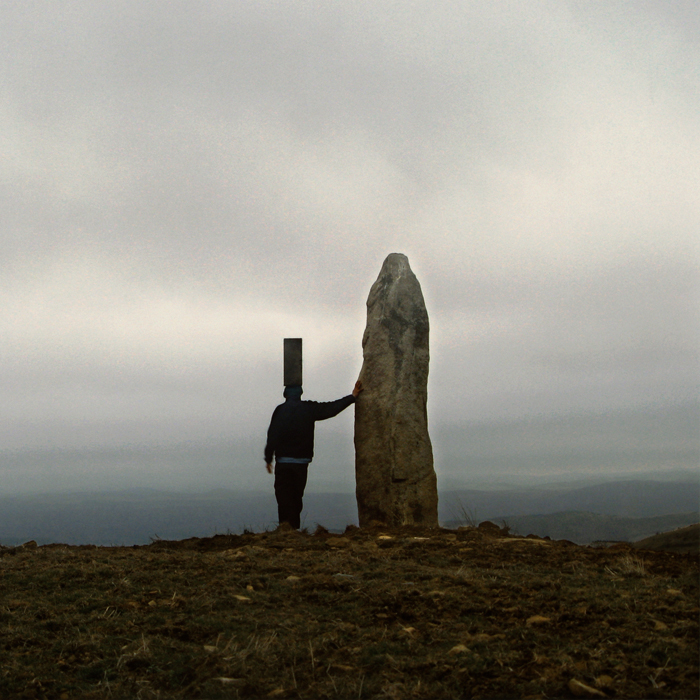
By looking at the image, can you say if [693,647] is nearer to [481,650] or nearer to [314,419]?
[481,650]

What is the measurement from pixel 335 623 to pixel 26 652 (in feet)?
7.17

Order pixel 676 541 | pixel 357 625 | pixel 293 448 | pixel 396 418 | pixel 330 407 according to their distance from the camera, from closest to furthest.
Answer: pixel 357 625 → pixel 676 541 → pixel 396 418 → pixel 293 448 → pixel 330 407

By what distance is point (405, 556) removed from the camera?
7.59 metres

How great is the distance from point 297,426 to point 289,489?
969mm

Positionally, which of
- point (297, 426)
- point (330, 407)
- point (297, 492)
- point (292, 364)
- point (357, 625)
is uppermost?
point (292, 364)

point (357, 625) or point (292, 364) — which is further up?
point (292, 364)

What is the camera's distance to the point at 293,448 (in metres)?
11.2

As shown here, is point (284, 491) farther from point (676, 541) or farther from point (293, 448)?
point (676, 541)

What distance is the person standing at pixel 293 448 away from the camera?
36.9 feet

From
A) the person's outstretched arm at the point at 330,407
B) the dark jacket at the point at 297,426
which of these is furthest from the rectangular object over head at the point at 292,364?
the person's outstretched arm at the point at 330,407

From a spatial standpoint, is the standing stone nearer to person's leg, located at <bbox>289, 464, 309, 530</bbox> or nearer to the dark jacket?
the dark jacket

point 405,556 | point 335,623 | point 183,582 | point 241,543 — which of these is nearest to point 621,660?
point 335,623

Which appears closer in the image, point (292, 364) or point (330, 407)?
point (330, 407)

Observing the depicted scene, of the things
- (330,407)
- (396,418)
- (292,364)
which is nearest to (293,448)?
(330,407)
